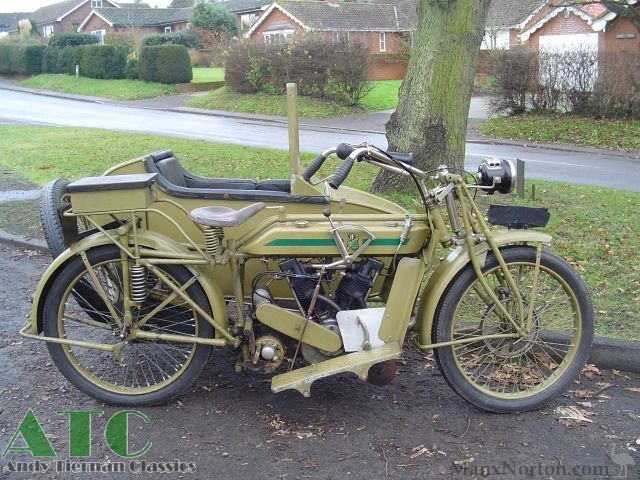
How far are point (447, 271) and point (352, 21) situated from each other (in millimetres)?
44219

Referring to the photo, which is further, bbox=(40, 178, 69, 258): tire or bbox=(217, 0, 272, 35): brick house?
bbox=(217, 0, 272, 35): brick house

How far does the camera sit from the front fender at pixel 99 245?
3820mm

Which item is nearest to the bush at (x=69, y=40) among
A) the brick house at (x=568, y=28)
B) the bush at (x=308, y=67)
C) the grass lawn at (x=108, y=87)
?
the grass lawn at (x=108, y=87)

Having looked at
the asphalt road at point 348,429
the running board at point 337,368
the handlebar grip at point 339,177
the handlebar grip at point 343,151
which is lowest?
the asphalt road at point 348,429

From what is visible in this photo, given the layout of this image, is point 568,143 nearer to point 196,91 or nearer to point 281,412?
point 281,412

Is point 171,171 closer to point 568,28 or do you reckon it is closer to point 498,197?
point 498,197

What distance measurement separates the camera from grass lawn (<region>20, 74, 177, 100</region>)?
32281 mm

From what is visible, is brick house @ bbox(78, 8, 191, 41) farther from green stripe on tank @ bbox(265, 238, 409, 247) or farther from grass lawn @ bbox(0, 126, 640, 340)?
green stripe on tank @ bbox(265, 238, 409, 247)

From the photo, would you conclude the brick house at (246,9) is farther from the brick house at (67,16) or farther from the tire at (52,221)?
the tire at (52,221)

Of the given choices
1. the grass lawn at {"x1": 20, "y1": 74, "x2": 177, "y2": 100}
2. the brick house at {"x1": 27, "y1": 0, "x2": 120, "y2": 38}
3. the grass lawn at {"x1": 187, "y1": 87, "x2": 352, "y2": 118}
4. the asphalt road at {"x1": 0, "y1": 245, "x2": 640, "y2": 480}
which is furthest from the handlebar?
the brick house at {"x1": 27, "y1": 0, "x2": 120, "y2": 38}

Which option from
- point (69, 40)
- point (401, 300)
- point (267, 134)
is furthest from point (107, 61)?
point (401, 300)

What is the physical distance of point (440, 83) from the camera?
797 centimetres

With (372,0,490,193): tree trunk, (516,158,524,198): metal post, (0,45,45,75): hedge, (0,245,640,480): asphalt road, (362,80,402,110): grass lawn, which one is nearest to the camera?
(0,245,640,480): asphalt road

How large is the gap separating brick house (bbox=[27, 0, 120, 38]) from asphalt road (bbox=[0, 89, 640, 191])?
52.7 m
